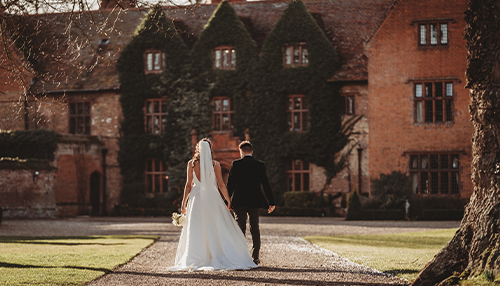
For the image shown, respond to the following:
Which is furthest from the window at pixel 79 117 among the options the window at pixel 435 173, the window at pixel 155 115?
the window at pixel 435 173

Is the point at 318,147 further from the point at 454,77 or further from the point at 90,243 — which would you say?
the point at 90,243

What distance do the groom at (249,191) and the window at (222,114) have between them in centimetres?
2073

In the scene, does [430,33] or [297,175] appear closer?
[430,33]

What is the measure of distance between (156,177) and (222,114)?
445 cm

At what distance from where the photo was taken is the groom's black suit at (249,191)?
8.92m

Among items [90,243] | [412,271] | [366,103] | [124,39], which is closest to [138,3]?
[412,271]

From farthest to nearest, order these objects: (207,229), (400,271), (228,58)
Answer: (228,58) < (207,229) < (400,271)

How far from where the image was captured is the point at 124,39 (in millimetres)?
32094

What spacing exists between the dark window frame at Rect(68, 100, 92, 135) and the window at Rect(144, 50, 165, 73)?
3327 millimetres

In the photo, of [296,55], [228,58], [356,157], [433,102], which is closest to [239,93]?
[228,58]

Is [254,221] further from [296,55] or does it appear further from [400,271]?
[296,55]

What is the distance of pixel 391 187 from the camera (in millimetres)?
26297

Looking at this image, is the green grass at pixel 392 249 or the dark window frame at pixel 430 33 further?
the dark window frame at pixel 430 33

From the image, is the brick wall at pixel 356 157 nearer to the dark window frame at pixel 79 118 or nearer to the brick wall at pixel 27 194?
the brick wall at pixel 27 194
